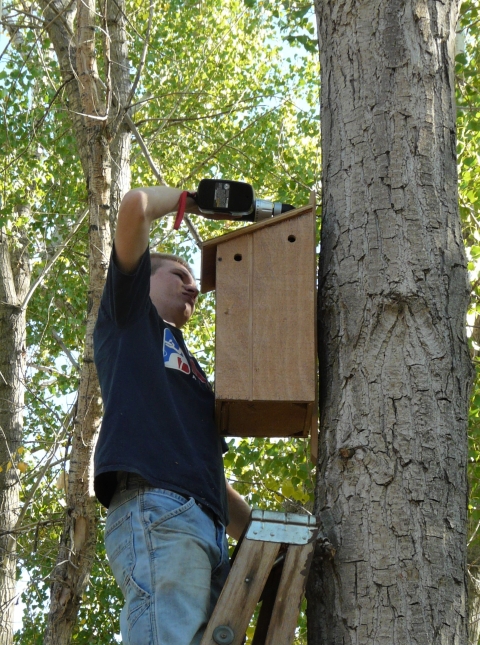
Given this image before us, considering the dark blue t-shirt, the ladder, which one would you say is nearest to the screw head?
the ladder

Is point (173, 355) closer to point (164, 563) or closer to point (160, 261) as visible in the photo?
point (160, 261)

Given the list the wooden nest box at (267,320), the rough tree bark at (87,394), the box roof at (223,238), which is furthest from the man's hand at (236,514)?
the rough tree bark at (87,394)

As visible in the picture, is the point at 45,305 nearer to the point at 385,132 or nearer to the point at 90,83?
the point at 90,83

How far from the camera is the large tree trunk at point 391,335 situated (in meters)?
1.87

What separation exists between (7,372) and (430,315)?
265 inches

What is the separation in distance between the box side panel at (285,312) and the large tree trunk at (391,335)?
0.16 feet

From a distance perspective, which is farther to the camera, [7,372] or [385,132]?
[7,372]

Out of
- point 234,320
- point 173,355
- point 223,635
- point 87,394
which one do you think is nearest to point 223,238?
point 234,320

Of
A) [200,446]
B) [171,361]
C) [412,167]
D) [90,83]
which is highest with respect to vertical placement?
[90,83]

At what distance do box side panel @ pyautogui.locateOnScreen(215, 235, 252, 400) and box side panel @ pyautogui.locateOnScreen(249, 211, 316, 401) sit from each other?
0.02 m

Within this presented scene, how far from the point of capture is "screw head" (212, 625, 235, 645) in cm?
188

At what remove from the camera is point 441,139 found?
235 cm

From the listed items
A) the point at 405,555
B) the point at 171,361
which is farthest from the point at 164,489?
the point at 405,555

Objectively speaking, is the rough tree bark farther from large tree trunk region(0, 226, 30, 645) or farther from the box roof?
the box roof
